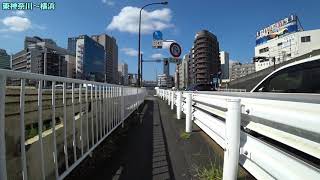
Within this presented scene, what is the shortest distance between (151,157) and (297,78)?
2.84 m

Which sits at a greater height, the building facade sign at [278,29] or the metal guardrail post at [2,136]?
the building facade sign at [278,29]

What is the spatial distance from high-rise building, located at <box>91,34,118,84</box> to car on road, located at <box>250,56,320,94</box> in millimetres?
66982

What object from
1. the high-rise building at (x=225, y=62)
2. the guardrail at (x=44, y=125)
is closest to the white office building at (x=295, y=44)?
the high-rise building at (x=225, y=62)

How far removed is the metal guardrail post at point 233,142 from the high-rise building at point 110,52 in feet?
227

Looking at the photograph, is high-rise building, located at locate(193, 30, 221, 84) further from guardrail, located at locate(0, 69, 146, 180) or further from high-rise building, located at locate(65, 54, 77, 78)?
guardrail, located at locate(0, 69, 146, 180)

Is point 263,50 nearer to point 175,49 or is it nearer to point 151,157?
point 175,49

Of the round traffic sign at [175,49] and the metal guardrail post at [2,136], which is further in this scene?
the round traffic sign at [175,49]

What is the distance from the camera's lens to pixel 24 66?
38.2 metres

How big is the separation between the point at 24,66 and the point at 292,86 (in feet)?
121

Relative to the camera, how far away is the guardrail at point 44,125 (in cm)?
307

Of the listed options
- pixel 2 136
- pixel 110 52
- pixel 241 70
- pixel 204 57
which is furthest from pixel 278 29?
pixel 2 136

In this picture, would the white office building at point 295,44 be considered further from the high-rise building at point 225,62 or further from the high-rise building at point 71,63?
the high-rise building at point 225,62

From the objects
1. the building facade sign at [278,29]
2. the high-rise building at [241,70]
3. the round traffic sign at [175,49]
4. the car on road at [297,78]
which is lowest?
the car on road at [297,78]

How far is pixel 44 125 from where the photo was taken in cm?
399
